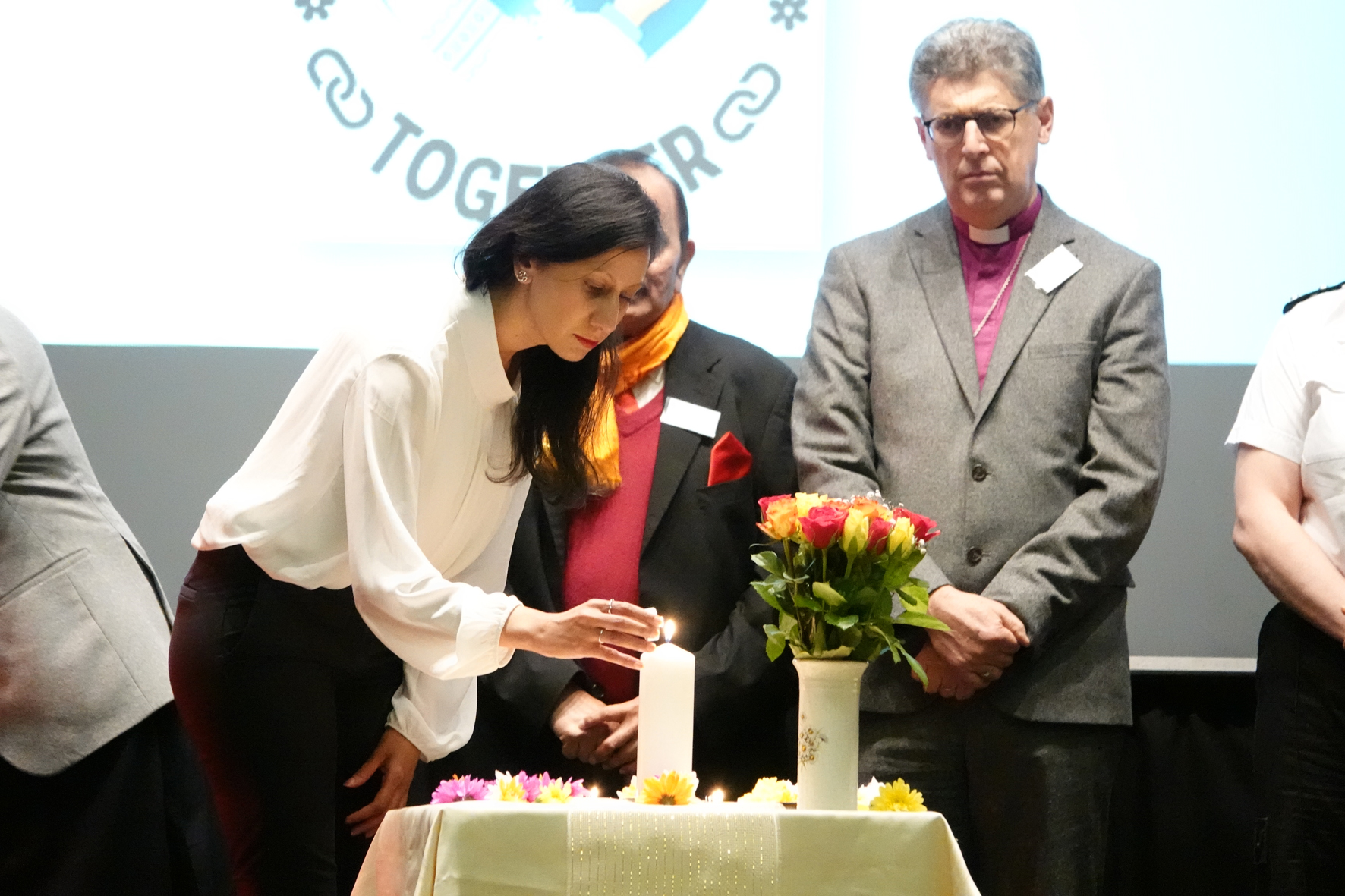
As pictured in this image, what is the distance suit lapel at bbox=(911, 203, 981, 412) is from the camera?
249 centimetres

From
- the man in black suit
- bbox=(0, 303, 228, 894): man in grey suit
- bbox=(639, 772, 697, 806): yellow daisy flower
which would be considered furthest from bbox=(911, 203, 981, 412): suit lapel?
bbox=(0, 303, 228, 894): man in grey suit

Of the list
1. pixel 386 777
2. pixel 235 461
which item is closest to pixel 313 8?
pixel 235 461

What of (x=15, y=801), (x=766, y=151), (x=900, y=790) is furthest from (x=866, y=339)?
(x=15, y=801)

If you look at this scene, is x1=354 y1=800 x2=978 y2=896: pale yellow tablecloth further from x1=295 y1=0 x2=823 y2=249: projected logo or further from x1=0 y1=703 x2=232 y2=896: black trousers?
x1=295 y1=0 x2=823 y2=249: projected logo

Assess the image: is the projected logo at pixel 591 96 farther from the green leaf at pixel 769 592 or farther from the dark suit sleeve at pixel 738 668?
the green leaf at pixel 769 592

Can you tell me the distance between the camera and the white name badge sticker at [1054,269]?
8.27 ft

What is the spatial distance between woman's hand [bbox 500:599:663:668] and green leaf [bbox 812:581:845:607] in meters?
0.19

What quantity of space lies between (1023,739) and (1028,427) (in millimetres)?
527

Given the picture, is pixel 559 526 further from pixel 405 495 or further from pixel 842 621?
pixel 842 621

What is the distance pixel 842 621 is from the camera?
165 cm

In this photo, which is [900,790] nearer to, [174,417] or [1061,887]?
[1061,887]

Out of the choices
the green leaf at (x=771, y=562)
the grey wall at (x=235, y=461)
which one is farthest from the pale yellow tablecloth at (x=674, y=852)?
the grey wall at (x=235, y=461)

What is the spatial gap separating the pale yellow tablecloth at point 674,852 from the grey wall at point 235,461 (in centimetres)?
163

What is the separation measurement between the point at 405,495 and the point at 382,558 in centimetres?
10
